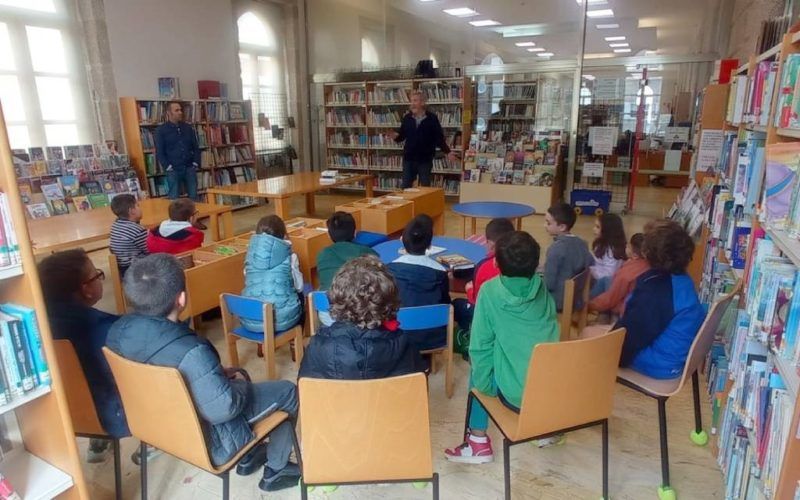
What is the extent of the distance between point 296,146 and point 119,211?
6257 mm

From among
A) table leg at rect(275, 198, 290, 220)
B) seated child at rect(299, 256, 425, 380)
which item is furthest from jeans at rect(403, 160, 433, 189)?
seated child at rect(299, 256, 425, 380)

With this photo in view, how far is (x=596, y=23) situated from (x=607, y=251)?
5.66 metres

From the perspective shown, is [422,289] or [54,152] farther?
[54,152]

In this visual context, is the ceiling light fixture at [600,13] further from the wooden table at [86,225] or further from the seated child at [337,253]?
the seated child at [337,253]

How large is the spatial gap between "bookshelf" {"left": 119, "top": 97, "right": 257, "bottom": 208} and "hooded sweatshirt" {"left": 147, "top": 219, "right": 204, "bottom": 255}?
346 centimetres

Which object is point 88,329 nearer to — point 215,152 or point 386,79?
point 215,152

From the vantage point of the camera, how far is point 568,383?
5.32 ft

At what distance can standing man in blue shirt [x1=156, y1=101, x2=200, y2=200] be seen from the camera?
21.2 ft

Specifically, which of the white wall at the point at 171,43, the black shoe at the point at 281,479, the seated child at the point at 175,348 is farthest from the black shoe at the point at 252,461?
the white wall at the point at 171,43

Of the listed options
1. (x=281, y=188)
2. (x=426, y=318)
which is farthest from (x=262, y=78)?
(x=426, y=318)

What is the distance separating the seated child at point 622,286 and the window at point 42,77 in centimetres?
634

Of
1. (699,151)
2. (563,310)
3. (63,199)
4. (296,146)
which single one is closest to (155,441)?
(563,310)

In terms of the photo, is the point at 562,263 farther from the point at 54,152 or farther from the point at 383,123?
the point at 383,123

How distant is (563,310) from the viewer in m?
2.75
